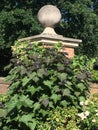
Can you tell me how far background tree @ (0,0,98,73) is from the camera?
22.4 m

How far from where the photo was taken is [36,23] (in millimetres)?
22172

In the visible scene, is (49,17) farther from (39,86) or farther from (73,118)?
(73,118)

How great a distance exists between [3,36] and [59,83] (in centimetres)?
1803

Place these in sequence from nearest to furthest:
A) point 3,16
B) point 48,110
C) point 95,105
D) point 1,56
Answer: point 48,110
point 95,105
point 3,16
point 1,56

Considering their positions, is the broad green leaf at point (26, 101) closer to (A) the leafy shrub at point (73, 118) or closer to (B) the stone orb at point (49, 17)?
(A) the leafy shrub at point (73, 118)

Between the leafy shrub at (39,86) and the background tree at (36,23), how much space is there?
16138 mm

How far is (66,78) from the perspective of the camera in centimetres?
532

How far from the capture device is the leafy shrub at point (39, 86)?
5.21m

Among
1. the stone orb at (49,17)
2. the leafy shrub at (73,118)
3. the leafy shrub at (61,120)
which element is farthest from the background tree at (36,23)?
the leafy shrub at (61,120)

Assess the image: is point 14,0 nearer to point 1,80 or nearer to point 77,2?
point 77,2

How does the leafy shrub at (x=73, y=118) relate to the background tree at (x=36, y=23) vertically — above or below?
above

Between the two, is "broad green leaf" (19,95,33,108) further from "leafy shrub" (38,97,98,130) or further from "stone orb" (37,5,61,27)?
"stone orb" (37,5,61,27)

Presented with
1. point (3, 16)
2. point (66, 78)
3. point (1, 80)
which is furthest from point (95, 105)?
point (3, 16)

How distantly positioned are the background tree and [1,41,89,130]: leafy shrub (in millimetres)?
16138
